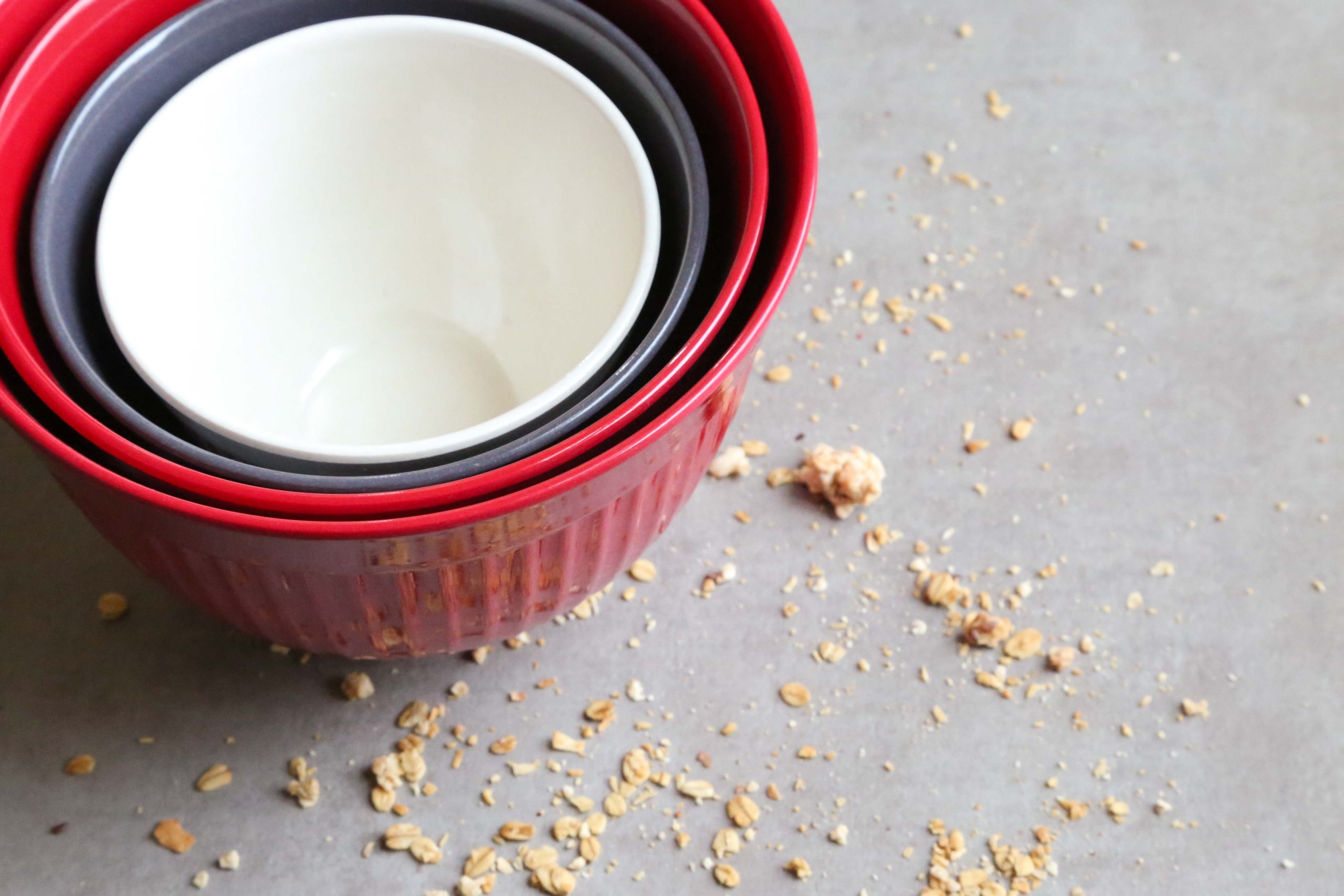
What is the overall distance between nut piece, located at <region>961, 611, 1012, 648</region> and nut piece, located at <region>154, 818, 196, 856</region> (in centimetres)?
53

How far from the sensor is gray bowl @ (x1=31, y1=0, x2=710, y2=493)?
22.0 inches

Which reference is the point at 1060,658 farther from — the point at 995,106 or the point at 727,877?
the point at 995,106

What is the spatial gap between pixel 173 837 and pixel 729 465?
450 mm

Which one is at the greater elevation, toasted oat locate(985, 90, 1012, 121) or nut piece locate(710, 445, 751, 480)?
toasted oat locate(985, 90, 1012, 121)

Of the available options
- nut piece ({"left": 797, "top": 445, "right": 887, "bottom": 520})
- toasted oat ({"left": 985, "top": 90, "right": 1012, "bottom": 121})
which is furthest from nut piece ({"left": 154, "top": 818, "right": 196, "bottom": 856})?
toasted oat ({"left": 985, "top": 90, "right": 1012, "bottom": 121})

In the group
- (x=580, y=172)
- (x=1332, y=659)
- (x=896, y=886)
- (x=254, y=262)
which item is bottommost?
(x=896, y=886)

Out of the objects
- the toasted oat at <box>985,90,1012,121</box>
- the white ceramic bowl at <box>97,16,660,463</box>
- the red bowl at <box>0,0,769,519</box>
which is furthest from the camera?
the toasted oat at <box>985,90,1012,121</box>

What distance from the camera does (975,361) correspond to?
96 centimetres

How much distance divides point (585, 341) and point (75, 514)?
39 centimetres

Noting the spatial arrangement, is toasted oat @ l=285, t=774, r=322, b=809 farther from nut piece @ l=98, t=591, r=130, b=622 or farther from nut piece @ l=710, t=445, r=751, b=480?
nut piece @ l=710, t=445, r=751, b=480

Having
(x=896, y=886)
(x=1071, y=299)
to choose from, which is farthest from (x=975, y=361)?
(x=896, y=886)

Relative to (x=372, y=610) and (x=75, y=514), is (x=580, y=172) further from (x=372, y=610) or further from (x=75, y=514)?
(x=75, y=514)

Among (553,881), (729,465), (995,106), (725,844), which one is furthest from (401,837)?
(995,106)

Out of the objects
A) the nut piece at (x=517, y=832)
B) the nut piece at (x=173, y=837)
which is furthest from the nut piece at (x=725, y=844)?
the nut piece at (x=173, y=837)
